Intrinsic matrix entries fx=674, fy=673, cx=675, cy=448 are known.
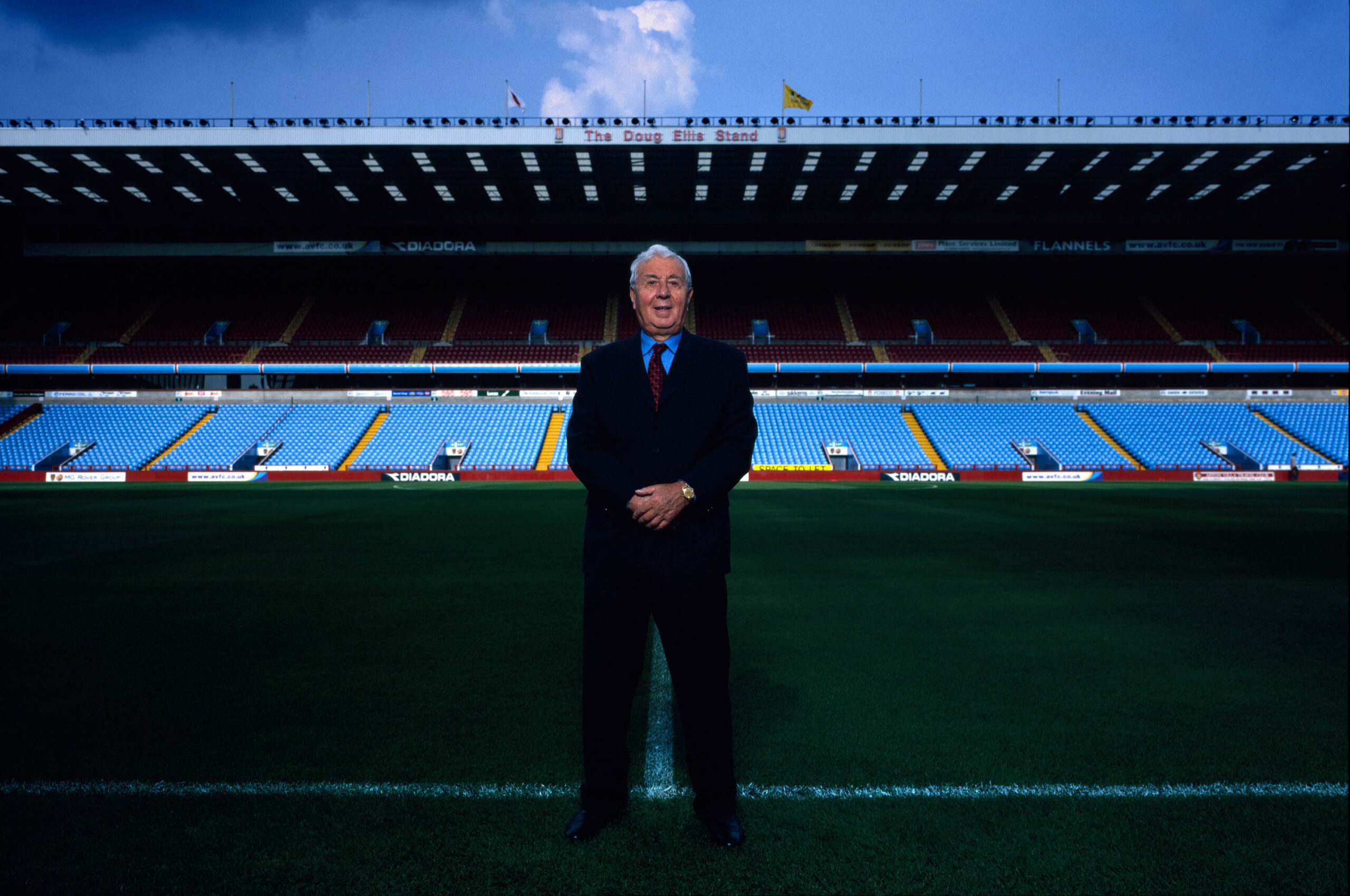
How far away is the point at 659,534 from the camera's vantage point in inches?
96.3

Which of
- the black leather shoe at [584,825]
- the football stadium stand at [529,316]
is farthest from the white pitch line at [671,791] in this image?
the football stadium stand at [529,316]

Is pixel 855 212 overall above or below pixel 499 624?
above

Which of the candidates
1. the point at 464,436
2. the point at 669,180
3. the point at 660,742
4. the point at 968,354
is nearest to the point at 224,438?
the point at 464,436

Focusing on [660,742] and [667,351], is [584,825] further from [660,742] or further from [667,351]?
[667,351]

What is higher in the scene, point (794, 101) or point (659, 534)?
point (794, 101)

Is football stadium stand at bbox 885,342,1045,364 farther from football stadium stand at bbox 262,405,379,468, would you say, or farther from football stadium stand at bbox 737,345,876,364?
football stadium stand at bbox 262,405,379,468

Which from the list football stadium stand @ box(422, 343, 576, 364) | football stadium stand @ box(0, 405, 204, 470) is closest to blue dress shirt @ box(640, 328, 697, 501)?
football stadium stand @ box(422, 343, 576, 364)

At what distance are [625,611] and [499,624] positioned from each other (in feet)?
10.3

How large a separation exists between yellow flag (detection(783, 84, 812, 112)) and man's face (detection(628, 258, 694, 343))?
1101 inches

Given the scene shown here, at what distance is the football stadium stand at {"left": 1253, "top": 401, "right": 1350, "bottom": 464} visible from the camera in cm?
3000

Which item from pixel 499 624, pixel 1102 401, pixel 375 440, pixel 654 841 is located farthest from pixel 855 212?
pixel 654 841

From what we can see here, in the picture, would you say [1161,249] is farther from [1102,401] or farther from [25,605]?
[25,605]

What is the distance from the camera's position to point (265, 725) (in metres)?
3.29

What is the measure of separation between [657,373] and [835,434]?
31.7 meters
